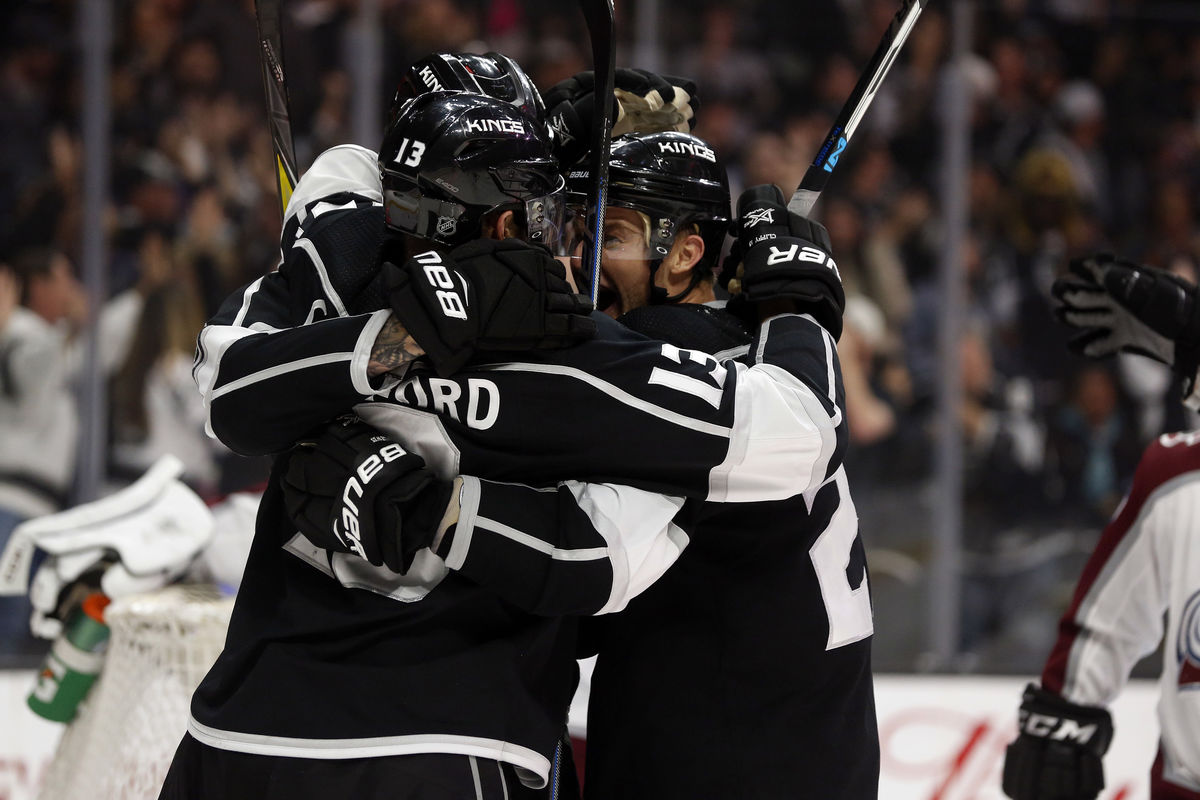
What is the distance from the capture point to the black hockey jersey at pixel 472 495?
1567 mm

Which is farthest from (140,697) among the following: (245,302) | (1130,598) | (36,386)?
(36,386)

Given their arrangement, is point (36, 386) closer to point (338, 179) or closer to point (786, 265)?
point (338, 179)

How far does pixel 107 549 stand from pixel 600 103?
1.40 meters

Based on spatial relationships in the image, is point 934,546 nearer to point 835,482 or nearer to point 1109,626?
point 1109,626

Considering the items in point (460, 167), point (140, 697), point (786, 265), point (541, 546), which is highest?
point (460, 167)

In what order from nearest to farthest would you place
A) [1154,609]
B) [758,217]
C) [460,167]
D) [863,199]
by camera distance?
[460,167] < [758,217] < [1154,609] < [863,199]

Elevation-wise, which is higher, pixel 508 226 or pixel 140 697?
pixel 508 226

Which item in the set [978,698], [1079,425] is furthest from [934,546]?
[978,698]

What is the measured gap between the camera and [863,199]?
4848 millimetres

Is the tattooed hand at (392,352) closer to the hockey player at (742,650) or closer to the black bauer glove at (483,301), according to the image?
the black bauer glove at (483,301)

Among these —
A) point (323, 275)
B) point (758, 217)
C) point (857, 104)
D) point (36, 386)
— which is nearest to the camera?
point (323, 275)

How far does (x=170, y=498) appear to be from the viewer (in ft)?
9.14

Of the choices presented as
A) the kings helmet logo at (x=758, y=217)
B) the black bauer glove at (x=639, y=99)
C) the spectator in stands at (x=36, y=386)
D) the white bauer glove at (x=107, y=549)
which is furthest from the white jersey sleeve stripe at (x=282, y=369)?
the spectator in stands at (x=36, y=386)

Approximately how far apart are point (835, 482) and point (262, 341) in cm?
75
